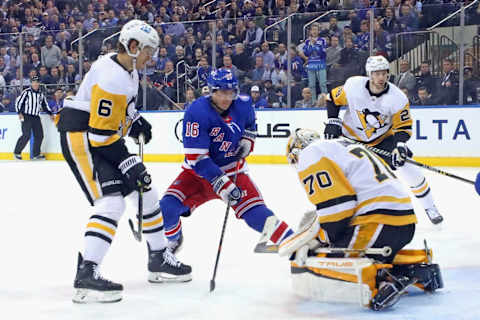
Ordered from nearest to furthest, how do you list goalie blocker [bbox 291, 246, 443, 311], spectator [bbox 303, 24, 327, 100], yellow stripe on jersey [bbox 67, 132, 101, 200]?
1. goalie blocker [bbox 291, 246, 443, 311]
2. yellow stripe on jersey [bbox 67, 132, 101, 200]
3. spectator [bbox 303, 24, 327, 100]

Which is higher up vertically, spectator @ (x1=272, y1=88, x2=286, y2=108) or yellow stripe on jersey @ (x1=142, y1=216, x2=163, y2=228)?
spectator @ (x1=272, y1=88, x2=286, y2=108)

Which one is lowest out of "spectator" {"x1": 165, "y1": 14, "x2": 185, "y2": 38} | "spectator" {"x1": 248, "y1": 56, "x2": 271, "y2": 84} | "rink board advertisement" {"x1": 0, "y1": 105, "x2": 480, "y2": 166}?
"rink board advertisement" {"x1": 0, "y1": 105, "x2": 480, "y2": 166}

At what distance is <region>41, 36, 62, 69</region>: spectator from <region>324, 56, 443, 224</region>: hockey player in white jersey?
8.45m

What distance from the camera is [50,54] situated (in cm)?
1316

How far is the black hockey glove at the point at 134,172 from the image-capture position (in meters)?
3.27

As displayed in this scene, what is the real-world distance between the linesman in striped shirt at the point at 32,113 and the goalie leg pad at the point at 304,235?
10304 millimetres

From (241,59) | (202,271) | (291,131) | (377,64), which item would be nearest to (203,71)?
(241,59)

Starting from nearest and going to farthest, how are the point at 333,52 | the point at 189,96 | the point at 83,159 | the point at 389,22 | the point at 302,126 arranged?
1. the point at 83,159
2. the point at 389,22
3. the point at 333,52
4. the point at 302,126
5. the point at 189,96

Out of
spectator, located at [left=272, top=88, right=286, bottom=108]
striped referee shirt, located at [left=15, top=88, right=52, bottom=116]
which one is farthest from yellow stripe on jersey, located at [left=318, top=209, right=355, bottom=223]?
striped referee shirt, located at [left=15, top=88, right=52, bottom=116]

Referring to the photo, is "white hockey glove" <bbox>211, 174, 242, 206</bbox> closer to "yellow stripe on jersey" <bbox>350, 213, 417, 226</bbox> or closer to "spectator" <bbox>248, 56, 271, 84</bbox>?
"yellow stripe on jersey" <bbox>350, 213, 417, 226</bbox>

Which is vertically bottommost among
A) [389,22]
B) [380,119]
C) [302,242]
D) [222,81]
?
[302,242]

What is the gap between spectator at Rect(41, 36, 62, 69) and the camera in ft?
42.9

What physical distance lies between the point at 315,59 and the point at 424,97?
1.68 metres

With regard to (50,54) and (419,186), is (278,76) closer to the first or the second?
(50,54)
